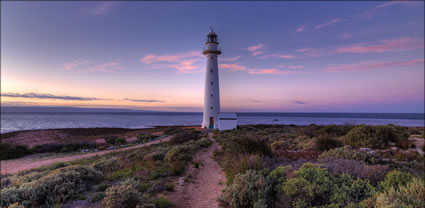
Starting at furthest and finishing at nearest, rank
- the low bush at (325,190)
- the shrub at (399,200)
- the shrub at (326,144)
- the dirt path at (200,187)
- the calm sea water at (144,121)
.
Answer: the calm sea water at (144,121) → the shrub at (326,144) → the dirt path at (200,187) → the low bush at (325,190) → the shrub at (399,200)

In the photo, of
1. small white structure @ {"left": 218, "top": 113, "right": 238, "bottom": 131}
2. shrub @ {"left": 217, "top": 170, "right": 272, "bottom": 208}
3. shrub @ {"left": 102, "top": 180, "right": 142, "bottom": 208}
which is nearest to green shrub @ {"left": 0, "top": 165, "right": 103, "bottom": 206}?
shrub @ {"left": 102, "top": 180, "right": 142, "bottom": 208}

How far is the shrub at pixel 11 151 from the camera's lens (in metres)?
17.0

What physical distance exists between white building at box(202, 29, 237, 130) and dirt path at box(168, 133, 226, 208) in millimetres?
18464

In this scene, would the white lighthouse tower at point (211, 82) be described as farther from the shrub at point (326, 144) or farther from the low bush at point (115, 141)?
the shrub at point (326, 144)

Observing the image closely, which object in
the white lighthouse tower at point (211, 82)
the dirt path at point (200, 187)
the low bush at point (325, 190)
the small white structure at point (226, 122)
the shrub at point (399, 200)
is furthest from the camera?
the white lighthouse tower at point (211, 82)

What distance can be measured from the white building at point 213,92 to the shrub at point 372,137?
16455 mm

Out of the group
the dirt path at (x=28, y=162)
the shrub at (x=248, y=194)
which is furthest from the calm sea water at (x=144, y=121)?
the dirt path at (x=28, y=162)

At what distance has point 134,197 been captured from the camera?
15.6 feet

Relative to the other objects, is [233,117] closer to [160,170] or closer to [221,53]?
[221,53]

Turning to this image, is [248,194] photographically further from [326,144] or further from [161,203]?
[326,144]

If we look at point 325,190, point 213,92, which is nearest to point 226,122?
point 213,92

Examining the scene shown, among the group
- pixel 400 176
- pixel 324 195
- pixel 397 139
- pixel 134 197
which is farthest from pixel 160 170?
pixel 397 139

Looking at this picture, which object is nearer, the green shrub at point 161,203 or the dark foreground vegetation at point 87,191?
the dark foreground vegetation at point 87,191

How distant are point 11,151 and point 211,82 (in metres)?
22.1
